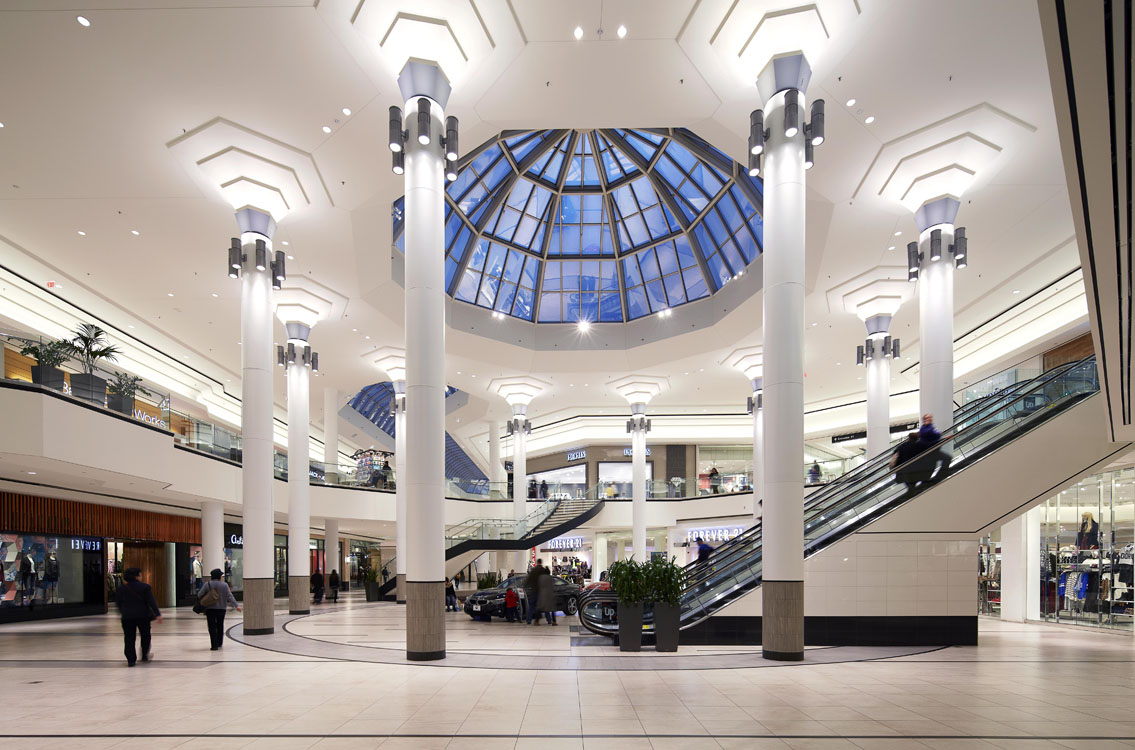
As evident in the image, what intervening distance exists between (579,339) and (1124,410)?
673 inches

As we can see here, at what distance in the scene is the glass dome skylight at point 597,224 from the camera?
21.2 m

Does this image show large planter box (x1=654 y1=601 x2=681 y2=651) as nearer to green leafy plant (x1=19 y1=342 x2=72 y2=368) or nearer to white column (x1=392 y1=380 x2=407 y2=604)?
green leafy plant (x1=19 y1=342 x2=72 y2=368)

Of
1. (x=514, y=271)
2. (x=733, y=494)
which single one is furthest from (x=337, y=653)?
(x=733, y=494)

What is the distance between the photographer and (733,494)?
1261 inches

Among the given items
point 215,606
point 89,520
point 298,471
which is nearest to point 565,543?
point 298,471

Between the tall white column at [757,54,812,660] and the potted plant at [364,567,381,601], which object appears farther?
the potted plant at [364,567,381,601]

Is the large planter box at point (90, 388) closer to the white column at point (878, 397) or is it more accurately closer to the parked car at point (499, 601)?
the parked car at point (499, 601)

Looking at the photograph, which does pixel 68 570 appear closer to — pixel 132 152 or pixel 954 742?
pixel 132 152

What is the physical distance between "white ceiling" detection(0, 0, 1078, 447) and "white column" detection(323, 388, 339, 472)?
9508 mm

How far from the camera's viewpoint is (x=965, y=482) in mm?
12445

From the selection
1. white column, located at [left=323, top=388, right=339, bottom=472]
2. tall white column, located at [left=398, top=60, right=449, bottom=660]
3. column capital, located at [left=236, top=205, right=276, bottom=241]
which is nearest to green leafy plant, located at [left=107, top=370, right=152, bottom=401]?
column capital, located at [left=236, top=205, right=276, bottom=241]

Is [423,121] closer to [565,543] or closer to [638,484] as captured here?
[638,484]

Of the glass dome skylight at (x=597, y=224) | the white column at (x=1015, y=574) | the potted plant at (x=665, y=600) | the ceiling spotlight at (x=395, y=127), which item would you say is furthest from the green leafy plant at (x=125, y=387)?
the white column at (x=1015, y=574)

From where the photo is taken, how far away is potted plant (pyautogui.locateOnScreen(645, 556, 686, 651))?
11.0 m
